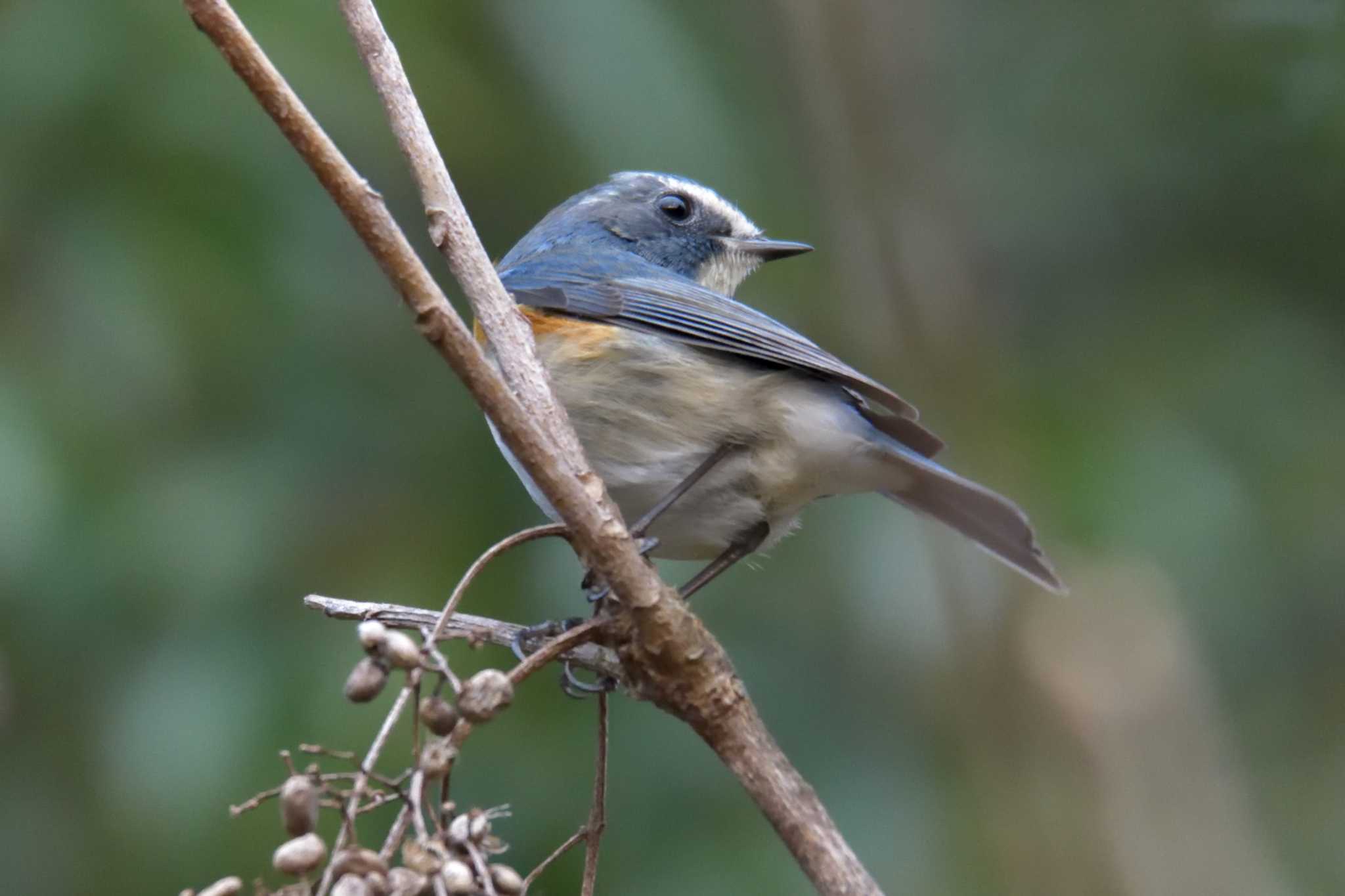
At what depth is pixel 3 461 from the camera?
3533 mm

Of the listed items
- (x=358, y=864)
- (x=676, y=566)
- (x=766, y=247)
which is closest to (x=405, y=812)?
(x=358, y=864)

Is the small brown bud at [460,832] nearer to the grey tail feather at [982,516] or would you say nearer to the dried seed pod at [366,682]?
the dried seed pod at [366,682]

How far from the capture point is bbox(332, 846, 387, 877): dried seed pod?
153cm

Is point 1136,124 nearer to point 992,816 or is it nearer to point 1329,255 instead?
point 1329,255

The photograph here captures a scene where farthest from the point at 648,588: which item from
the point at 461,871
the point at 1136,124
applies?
the point at 1136,124


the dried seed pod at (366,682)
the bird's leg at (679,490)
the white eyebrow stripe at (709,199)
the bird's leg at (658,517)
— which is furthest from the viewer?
the white eyebrow stripe at (709,199)

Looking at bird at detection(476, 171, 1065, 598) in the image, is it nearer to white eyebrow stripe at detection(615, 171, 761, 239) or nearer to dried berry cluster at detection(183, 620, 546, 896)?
white eyebrow stripe at detection(615, 171, 761, 239)

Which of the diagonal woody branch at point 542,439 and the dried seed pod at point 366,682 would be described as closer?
the dried seed pod at point 366,682

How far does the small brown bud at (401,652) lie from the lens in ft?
5.29

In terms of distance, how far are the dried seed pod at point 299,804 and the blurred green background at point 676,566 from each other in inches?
71.9

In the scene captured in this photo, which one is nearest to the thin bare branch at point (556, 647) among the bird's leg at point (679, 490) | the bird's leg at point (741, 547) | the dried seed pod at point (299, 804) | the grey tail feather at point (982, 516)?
the dried seed pod at point (299, 804)

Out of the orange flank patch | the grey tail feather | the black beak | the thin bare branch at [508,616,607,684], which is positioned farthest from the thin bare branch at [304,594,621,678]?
the black beak

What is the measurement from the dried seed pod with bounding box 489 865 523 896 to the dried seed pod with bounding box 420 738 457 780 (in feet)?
0.38

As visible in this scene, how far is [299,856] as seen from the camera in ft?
5.01
